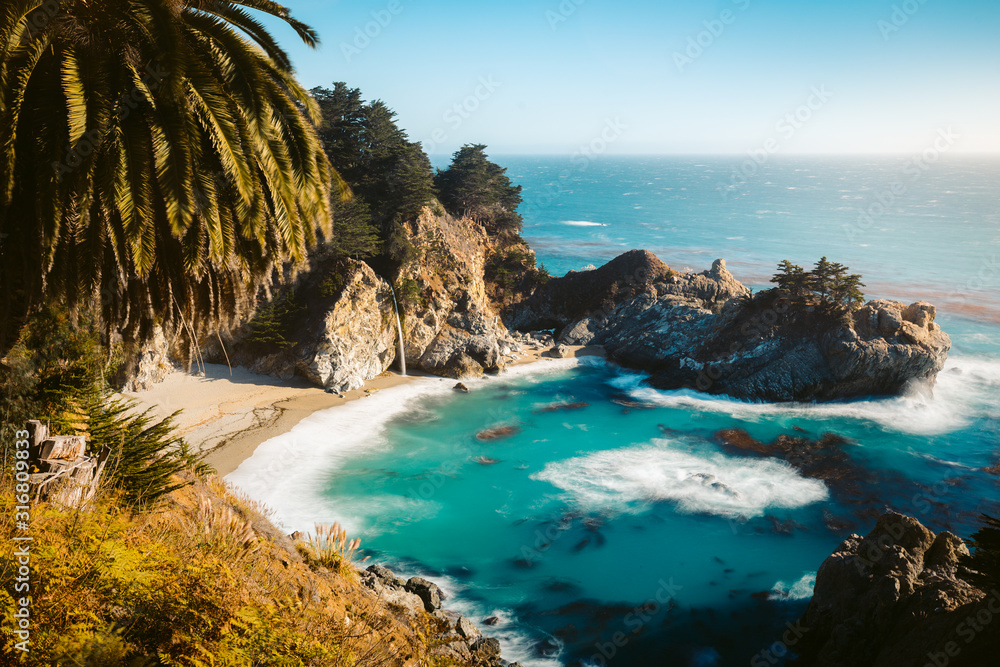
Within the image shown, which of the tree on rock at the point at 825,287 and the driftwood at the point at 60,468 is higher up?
the tree on rock at the point at 825,287

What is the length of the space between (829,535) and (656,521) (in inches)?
235

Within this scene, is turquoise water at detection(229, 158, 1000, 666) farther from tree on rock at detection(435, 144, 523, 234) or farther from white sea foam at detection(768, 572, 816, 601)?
tree on rock at detection(435, 144, 523, 234)

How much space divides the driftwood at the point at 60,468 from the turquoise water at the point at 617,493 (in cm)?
1045

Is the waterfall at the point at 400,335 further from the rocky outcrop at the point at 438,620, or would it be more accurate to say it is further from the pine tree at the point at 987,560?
the pine tree at the point at 987,560

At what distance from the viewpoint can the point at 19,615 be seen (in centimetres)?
452

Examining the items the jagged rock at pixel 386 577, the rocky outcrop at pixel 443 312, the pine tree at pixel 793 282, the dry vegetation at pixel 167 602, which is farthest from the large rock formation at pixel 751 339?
the dry vegetation at pixel 167 602

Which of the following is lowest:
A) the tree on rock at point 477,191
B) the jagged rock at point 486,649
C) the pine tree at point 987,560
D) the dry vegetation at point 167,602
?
the jagged rock at point 486,649

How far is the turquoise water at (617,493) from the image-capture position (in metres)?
15.3

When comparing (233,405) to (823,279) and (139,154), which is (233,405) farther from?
(823,279)

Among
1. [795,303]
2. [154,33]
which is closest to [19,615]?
[154,33]

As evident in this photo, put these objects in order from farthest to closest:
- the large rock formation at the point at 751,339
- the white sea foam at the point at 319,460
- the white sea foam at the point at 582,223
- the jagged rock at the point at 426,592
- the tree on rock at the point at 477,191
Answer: the white sea foam at the point at 582,223 → the tree on rock at the point at 477,191 → the large rock formation at the point at 751,339 → the white sea foam at the point at 319,460 → the jagged rock at the point at 426,592

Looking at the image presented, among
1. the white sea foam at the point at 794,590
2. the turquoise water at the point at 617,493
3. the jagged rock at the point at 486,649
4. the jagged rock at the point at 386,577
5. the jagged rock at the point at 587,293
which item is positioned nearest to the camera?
the jagged rock at the point at 486,649

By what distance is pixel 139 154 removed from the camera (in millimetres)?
6645

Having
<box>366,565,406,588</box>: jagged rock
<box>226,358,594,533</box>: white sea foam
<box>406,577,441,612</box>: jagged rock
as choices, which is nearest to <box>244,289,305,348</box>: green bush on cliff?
<box>226,358,594,533</box>: white sea foam
